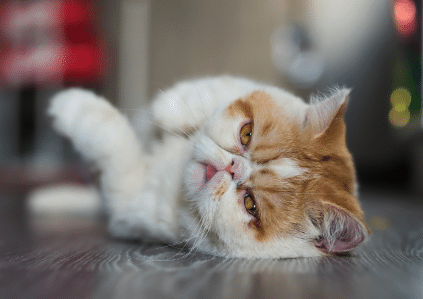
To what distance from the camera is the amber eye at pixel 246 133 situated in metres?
1.05

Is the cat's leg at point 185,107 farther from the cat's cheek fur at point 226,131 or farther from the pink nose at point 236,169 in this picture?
the pink nose at point 236,169

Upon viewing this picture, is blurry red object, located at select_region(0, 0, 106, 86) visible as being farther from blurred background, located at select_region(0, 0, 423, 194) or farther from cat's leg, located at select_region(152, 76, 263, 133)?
cat's leg, located at select_region(152, 76, 263, 133)

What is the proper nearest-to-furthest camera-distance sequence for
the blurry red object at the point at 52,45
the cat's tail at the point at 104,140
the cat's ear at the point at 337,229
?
the cat's ear at the point at 337,229 → the cat's tail at the point at 104,140 → the blurry red object at the point at 52,45

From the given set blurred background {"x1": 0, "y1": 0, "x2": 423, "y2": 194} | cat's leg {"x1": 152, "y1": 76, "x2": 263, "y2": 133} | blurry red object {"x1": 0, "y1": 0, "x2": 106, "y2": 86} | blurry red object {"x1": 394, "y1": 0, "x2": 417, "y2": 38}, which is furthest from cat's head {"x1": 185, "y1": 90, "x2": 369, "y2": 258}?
blurry red object {"x1": 0, "y1": 0, "x2": 106, "y2": 86}

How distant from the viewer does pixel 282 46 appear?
369cm

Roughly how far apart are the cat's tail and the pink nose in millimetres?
397

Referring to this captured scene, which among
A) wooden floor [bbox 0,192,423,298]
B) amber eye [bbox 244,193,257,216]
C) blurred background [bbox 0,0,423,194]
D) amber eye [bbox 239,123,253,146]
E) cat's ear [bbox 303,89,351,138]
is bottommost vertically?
wooden floor [bbox 0,192,423,298]

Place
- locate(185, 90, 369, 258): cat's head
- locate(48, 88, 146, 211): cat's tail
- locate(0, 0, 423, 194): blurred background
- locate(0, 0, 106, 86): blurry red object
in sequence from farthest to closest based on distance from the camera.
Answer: locate(0, 0, 106, 86): blurry red object → locate(0, 0, 423, 194): blurred background → locate(48, 88, 146, 211): cat's tail → locate(185, 90, 369, 258): cat's head

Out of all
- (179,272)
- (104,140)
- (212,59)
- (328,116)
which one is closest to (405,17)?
(212,59)

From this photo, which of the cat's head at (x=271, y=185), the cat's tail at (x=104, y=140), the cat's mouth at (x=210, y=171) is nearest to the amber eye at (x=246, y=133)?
the cat's head at (x=271, y=185)

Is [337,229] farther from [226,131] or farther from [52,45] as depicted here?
[52,45]

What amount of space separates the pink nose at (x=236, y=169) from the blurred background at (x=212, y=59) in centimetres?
169

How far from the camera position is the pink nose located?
0.99 m

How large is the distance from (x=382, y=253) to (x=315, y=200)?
0.74 ft
